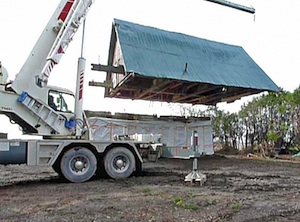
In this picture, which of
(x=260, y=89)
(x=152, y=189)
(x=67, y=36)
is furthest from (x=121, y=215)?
(x=260, y=89)

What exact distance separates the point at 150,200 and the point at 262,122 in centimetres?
1924

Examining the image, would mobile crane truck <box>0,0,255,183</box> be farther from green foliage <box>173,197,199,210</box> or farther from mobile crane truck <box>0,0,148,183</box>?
green foliage <box>173,197,199,210</box>

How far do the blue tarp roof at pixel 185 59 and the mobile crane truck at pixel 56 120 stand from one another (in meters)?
3.67

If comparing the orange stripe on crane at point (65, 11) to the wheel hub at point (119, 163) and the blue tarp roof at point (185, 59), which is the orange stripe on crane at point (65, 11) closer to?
the blue tarp roof at point (185, 59)

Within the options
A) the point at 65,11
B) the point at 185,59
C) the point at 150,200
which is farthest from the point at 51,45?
the point at 185,59

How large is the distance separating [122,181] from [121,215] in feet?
13.1

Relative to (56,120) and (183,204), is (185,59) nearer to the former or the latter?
(56,120)

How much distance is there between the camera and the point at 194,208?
213 inches

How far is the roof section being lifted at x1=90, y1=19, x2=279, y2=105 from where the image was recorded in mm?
13766

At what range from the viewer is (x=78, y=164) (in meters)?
8.90

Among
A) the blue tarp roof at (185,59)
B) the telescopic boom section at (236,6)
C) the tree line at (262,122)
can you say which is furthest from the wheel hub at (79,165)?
the tree line at (262,122)

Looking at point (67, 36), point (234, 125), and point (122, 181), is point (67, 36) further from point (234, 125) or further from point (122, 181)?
point (234, 125)

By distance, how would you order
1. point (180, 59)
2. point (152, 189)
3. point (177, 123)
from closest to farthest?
point (152, 189) → point (180, 59) → point (177, 123)

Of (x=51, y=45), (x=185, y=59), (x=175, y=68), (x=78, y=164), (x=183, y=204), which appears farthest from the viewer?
(x=185, y=59)
